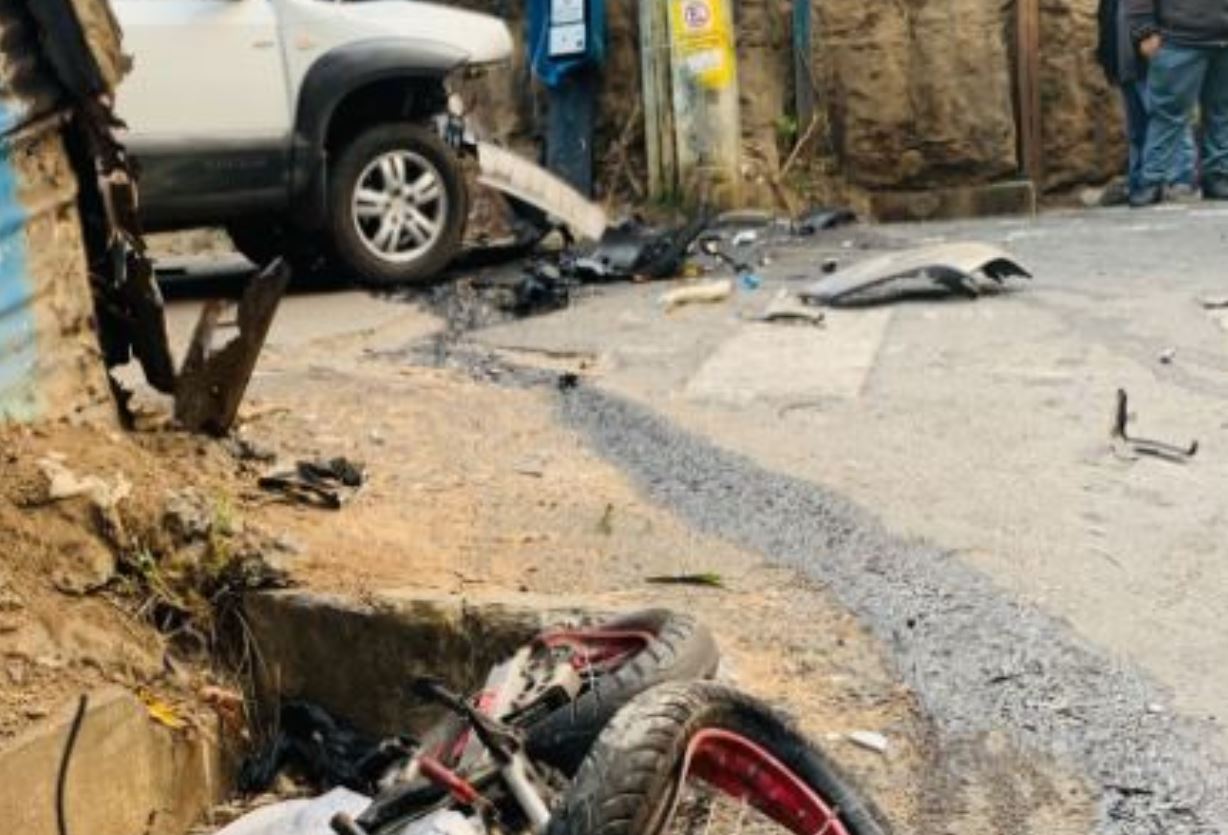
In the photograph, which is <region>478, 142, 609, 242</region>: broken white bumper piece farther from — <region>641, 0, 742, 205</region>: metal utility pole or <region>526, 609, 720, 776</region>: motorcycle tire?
<region>526, 609, 720, 776</region>: motorcycle tire

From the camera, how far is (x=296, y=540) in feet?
Answer: 15.0

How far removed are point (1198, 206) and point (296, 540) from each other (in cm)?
918

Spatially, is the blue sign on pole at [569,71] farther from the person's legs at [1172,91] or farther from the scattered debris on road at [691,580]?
the scattered debris on road at [691,580]

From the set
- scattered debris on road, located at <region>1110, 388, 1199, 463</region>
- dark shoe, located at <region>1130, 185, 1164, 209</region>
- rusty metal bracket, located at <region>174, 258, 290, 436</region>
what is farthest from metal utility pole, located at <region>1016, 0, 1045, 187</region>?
rusty metal bracket, located at <region>174, 258, 290, 436</region>

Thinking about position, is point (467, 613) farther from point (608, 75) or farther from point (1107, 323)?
point (608, 75)

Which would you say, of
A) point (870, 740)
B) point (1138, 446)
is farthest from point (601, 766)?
point (1138, 446)

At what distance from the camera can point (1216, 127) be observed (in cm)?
1299

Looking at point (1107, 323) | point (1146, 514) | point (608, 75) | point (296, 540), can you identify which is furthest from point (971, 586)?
point (608, 75)

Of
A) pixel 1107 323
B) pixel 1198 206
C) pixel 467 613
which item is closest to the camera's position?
pixel 467 613

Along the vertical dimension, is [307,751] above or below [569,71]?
below

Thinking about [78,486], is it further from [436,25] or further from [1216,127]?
[1216,127]

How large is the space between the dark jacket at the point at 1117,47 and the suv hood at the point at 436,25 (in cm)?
489

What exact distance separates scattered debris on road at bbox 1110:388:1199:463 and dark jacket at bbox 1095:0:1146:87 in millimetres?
7544

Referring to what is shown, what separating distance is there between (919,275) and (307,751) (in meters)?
5.09
